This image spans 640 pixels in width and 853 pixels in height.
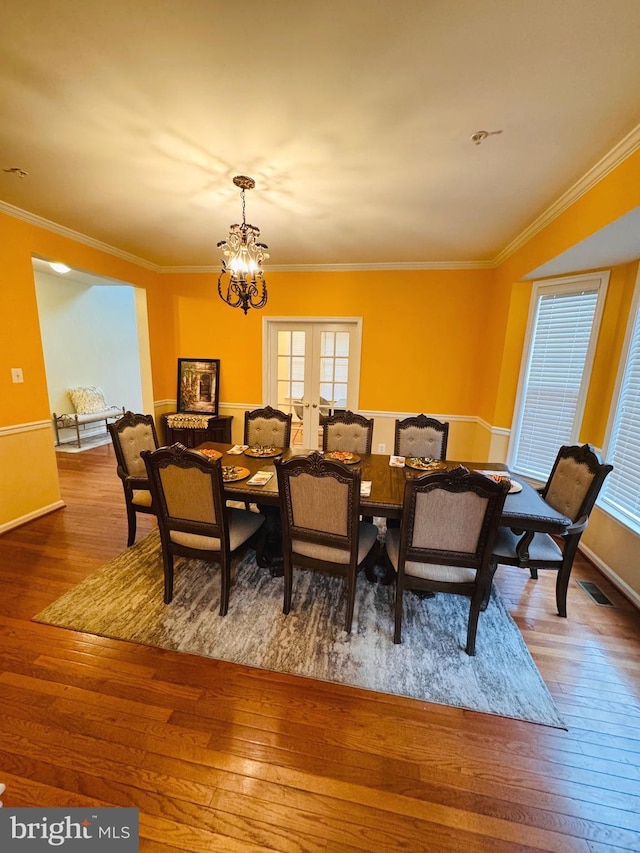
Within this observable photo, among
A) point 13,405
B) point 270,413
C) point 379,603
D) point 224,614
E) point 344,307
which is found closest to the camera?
point 224,614

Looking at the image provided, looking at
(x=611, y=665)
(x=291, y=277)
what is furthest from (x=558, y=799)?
(x=291, y=277)

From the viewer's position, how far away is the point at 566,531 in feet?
5.98

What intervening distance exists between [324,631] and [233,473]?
3.73ft

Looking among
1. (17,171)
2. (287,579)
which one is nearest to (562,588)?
(287,579)

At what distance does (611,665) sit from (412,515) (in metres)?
1.38

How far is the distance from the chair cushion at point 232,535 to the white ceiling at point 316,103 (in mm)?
2245

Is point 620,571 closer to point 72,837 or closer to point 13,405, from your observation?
point 72,837

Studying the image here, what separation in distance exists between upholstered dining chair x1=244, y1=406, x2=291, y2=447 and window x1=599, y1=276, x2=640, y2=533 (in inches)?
106

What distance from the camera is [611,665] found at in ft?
5.73

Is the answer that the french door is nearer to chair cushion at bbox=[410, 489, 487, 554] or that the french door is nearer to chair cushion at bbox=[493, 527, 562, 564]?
chair cushion at bbox=[493, 527, 562, 564]

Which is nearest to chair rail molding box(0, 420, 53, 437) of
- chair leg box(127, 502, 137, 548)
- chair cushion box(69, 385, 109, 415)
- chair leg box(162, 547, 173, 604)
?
chair leg box(127, 502, 137, 548)

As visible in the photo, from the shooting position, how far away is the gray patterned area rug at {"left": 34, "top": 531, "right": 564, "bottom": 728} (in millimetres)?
1622

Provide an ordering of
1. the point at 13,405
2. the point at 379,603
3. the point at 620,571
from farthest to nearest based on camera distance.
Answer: the point at 13,405 < the point at 620,571 < the point at 379,603

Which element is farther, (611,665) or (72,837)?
(611,665)
